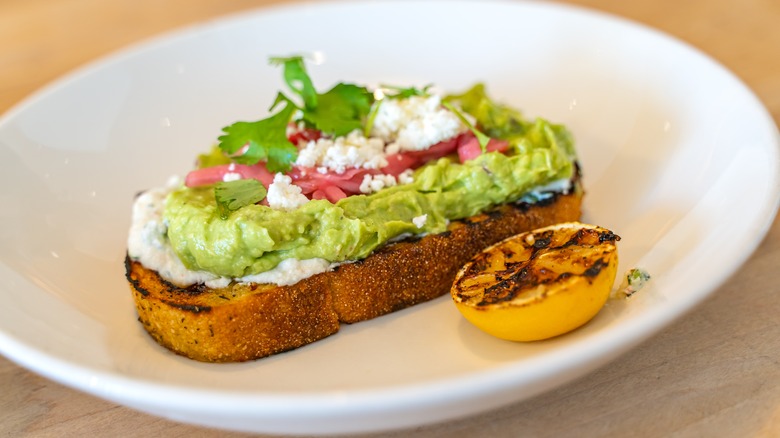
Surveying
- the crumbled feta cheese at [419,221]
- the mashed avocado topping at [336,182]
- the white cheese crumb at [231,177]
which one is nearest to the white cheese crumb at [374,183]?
the mashed avocado topping at [336,182]

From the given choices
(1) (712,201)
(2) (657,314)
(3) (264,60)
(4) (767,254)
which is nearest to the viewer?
(2) (657,314)

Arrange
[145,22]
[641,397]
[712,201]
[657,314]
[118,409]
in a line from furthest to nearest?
1. [145,22]
2. [712,201]
3. [118,409]
4. [641,397]
5. [657,314]

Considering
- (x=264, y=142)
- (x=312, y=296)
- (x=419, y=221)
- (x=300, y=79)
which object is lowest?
(x=312, y=296)

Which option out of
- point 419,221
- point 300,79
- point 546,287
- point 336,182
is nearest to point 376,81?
point 300,79

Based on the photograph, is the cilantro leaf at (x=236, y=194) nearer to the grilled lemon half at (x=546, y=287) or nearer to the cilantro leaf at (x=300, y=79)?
the cilantro leaf at (x=300, y=79)

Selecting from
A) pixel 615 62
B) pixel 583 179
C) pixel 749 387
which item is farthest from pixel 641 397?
pixel 615 62

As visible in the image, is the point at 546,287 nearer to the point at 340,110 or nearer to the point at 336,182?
the point at 336,182

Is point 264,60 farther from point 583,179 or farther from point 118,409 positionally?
point 118,409
